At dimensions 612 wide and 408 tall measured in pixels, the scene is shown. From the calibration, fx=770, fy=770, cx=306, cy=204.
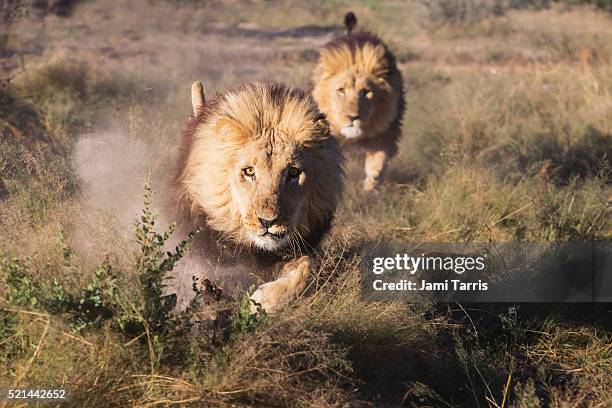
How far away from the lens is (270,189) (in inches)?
170

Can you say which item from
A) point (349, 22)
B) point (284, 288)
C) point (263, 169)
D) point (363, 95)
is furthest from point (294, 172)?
point (349, 22)

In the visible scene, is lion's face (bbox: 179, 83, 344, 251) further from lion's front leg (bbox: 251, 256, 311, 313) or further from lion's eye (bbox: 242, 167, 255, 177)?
lion's front leg (bbox: 251, 256, 311, 313)

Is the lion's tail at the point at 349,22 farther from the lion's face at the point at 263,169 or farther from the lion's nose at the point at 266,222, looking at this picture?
the lion's nose at the point at 266,222

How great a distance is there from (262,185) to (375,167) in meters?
4.60

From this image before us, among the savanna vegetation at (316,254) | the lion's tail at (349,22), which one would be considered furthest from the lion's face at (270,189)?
the lion's tail at (349,22)

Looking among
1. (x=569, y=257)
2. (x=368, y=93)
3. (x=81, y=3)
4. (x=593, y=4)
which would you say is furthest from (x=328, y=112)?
(x=593, y=4)

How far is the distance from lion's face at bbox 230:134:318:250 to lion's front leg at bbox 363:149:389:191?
4139 mm

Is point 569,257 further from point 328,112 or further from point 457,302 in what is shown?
point 328,112

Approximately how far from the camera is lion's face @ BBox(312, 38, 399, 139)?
862 centimetres

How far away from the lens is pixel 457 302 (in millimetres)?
5473

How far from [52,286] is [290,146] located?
1563 millimetres

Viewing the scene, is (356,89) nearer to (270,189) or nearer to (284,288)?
(270,189)

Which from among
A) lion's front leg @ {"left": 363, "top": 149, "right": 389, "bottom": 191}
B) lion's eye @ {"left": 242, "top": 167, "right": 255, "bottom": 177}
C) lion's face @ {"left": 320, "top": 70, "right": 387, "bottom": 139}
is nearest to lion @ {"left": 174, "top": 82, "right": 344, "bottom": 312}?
lion's eye @ {"left": 242, "top": 167, "right": 255, "bottom": 177}

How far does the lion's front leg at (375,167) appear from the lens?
8734 millimetres
